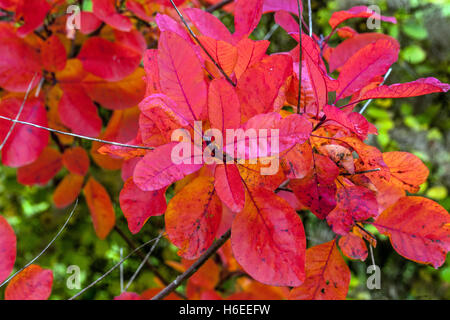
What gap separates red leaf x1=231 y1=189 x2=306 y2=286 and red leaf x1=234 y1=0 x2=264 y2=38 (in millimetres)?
167

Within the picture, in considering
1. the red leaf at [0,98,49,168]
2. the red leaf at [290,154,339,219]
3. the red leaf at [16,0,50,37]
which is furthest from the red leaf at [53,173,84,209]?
the red leaf at [290,154,339,219]

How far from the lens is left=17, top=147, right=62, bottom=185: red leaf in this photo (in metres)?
0.66

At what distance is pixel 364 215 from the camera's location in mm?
307

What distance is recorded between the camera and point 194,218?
0.31m

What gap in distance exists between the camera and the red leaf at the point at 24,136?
0.50 m

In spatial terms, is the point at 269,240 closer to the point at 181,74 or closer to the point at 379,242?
the point at 181,74

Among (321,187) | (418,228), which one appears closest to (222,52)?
(321,187)

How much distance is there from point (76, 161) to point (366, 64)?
49 cm

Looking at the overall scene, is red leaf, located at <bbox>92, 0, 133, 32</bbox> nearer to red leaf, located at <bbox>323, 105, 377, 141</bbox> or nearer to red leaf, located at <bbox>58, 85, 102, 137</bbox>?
red leaf, located at <bbox>58, 85, 102, 137</bbox>

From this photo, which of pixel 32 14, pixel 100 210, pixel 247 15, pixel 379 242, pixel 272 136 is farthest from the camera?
pixel 379 242

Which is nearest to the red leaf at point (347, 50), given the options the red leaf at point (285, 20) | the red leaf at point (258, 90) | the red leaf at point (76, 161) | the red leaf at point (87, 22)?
the red leaf at point (285, 20)

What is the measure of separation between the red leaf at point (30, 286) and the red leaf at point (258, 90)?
0.87 feet
